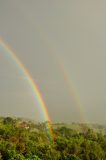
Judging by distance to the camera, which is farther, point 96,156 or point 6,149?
point 96,156

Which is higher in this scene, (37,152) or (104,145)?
(104,145)

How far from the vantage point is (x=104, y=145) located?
8044cm

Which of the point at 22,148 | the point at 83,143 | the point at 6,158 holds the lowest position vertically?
the point at 6,158

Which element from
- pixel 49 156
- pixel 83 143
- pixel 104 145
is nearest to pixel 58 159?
pixel 49 156

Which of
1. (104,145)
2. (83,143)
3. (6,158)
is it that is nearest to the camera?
(6,158)

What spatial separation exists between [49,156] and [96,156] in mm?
13652

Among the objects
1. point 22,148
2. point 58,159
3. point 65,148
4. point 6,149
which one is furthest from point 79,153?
point 6,149

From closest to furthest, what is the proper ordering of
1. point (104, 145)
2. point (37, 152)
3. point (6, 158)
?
point (6, 158), point (37, 152), point (104, 145)

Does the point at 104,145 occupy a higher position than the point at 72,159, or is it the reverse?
the point at 104,145

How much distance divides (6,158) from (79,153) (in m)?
21.4

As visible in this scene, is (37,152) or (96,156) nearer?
(37,152)

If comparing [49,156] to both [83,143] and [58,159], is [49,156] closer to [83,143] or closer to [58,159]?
[58,159]

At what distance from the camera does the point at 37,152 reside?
56.9 meters

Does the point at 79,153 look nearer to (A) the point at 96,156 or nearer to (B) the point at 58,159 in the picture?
(A) the point at 96,156
